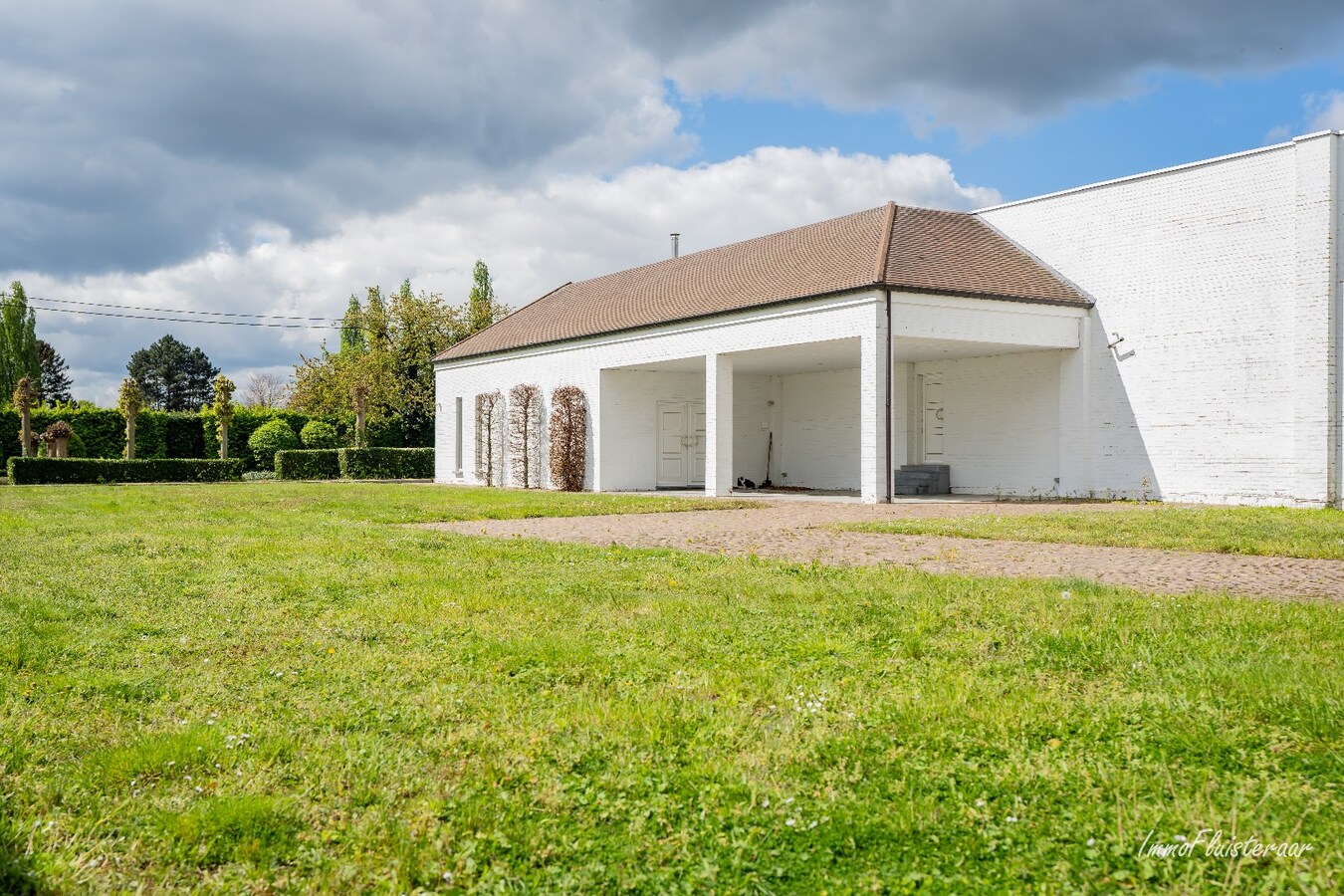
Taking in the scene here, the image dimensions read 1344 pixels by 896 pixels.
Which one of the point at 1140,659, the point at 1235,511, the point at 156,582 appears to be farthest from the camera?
the point at 1235,511

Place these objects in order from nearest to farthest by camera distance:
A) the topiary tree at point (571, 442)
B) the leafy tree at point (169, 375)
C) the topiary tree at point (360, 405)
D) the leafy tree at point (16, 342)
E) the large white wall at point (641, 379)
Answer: the large white wall at point (641, 379) → the topiary tree at point (571, 442) → the topiary tree at point (360, 405) → the leafy tree at point (16, 342) → the leafy tree at point (169, 375)

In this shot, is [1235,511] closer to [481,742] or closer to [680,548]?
[680,548]

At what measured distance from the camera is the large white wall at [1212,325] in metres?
16.8

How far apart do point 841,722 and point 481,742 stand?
142 centimetres

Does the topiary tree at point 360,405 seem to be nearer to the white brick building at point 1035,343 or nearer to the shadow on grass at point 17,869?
the white brick building at point 1035,343

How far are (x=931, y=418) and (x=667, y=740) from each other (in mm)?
20806

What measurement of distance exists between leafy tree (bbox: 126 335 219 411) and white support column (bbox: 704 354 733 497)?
62.7m

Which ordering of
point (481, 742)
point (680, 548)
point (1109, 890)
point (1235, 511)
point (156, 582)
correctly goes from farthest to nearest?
point (1235, 511)
point (680, 548)
point (156, 582)
point (481, 742)
point (1109, 890)

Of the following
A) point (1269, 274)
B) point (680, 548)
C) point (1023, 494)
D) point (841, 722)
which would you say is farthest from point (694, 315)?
point (841, 722)

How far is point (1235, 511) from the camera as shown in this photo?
15.4m

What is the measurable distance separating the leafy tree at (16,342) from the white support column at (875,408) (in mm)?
47000

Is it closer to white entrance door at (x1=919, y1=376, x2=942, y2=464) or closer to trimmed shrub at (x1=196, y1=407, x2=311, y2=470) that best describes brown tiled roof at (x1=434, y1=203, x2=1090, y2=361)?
white entrance door at (x1=919, y1=376, x2=942, y2=464)

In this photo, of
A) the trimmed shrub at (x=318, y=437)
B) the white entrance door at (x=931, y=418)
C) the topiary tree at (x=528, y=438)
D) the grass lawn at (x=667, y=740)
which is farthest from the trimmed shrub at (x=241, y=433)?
the grass lawn at (x=667, y=740)

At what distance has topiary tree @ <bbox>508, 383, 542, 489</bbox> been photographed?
2694 centimetres
